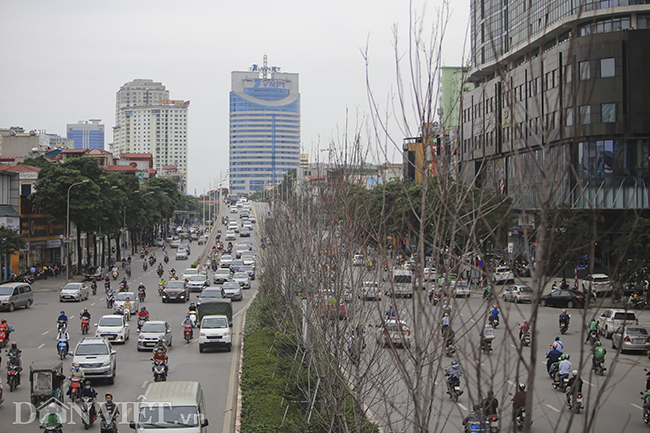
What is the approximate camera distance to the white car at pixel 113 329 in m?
25.4

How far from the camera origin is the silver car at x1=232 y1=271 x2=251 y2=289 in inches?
1812

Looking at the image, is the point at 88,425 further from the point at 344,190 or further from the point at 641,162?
the point at 641,162

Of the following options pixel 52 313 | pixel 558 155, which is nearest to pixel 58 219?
pixel 52 313

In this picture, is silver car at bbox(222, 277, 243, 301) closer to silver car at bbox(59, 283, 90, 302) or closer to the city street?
the city street

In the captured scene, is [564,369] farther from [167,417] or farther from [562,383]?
[167,417]

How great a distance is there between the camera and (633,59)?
44781mm

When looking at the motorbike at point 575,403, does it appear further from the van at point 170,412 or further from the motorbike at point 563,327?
the motorbike at point 563,327

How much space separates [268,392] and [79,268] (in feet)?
141

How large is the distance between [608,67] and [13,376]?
146 feet

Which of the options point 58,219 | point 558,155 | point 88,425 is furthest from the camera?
point 58,219

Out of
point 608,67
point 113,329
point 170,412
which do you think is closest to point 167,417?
point 170,412

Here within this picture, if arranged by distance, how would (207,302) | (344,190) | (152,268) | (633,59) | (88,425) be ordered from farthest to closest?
(152,268), (633,59), (207,302), (88,425), (344,190)

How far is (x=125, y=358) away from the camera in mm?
23094

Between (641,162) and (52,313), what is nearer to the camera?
(52,313)
